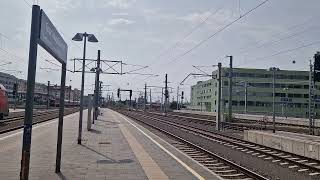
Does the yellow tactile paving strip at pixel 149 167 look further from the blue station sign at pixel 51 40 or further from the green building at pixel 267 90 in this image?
the green building at pixel 267 90

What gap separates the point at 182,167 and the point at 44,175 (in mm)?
4563

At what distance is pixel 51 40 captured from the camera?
33.2 ft

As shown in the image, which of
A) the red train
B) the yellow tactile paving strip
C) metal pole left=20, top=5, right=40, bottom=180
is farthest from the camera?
the red train

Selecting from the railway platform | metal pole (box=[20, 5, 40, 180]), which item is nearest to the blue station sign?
metal pole (box=[20, 5, 40, 180])

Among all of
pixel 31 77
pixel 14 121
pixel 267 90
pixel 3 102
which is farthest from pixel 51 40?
pixel 267 90

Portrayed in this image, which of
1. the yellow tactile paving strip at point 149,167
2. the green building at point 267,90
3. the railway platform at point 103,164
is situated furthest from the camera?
the green building at point 267,90

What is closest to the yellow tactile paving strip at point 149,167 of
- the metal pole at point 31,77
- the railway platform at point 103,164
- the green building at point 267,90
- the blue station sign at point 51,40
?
the railway platform at point 103,164

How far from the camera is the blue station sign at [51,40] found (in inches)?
356

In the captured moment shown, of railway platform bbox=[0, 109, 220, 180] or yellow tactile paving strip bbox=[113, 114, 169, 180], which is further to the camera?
yellow tactile paving strip bbox=[113, 114, 169, 180]

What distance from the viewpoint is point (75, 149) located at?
19438 mm

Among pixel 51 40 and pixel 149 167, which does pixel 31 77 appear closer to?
pixel 51 40

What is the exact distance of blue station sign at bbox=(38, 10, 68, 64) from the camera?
29.7 feet

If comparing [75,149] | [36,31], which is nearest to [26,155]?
[36,31]

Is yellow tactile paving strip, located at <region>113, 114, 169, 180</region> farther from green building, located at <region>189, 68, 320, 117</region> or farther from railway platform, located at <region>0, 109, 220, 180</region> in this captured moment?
green building, located at <region>189, 68, 320, 117</region>
